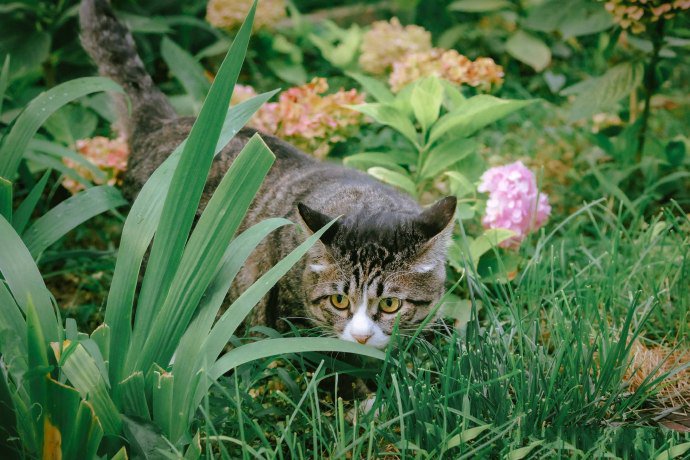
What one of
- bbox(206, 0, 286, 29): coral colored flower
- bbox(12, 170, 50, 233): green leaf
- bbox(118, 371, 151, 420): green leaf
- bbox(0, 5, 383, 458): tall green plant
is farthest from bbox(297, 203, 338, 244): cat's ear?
bbox(206, 0, 286, 29): coral colored flower

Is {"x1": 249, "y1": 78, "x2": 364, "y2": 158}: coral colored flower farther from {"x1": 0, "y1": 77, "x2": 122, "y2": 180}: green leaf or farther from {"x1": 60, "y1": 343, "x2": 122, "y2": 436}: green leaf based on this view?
{"x1": 60, "y1": 343, "x2": 122, "y2": 436}: green leaf

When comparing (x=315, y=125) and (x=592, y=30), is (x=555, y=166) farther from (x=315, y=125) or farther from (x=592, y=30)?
(x=315, y=125)

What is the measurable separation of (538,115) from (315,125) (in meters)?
1.82

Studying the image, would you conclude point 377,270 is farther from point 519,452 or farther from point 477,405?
point 519,452

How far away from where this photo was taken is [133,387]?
4.81 feet

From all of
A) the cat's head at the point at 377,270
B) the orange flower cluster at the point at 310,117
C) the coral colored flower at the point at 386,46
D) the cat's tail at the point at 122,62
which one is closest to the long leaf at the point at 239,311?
the cat's head at the point at 377,270

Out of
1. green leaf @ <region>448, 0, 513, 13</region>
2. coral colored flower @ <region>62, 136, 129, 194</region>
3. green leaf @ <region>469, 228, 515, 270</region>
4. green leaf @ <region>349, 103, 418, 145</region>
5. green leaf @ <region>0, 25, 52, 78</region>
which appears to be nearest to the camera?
green leaf @ <region>469, 228, 515, 270</region>

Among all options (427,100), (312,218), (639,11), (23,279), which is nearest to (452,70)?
(427,100)

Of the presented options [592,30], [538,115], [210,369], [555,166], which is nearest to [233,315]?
[210,369]

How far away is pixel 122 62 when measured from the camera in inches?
103

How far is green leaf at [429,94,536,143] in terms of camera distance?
2467 millimetres

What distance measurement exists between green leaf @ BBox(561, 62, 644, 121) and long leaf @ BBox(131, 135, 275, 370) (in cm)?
178

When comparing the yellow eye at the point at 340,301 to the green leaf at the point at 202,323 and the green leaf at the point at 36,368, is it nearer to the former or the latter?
the green leaf at the point at 202,323

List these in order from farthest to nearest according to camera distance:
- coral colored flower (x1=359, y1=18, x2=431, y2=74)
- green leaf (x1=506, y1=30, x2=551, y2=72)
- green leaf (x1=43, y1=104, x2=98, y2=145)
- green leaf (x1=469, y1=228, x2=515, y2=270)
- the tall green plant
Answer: green leaf (x1=506, y1=30, x2=551, y2=72)
coral colored flower (x1=359, y1=18, x2=431, y2=74)
green leaf (x1=43, y1=104, x2=98, y2=145)
green leaf (x1=469, y1=228, x2=515, y2=270)
the tall green plant
